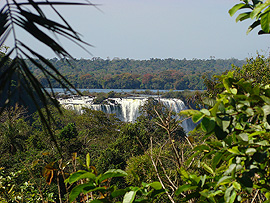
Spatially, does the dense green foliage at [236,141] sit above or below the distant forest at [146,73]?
below

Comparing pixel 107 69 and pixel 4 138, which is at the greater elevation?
Result: pixel 107 69

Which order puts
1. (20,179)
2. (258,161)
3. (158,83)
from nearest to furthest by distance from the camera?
(258,161) < (20,179) < (158,83)

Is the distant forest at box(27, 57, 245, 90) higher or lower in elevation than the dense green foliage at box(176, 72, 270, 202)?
higher

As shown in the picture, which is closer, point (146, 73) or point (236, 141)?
point (236, 141)

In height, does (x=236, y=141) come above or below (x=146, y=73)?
below

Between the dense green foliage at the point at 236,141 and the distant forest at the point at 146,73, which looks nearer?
the dense green foliage at the point at 236,141

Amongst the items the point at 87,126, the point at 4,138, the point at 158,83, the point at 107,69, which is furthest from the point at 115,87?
the point at 4,138

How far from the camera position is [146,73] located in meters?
65.4

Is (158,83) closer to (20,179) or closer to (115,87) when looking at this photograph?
(115,87)

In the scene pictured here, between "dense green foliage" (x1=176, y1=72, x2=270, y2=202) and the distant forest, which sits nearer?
"dense green foliage" (x1=176, y1=72, x2=270, y2=202)

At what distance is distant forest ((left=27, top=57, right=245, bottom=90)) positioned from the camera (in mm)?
50062

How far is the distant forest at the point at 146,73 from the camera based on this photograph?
50062mm

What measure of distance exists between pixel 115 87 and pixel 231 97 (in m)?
50.5

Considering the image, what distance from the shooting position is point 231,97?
74cm
